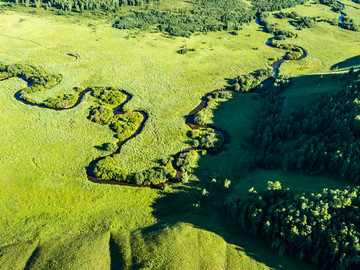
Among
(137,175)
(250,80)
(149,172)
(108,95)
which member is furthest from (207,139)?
(250,80)

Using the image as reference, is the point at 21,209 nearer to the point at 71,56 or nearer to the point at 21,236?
the point at 21,236

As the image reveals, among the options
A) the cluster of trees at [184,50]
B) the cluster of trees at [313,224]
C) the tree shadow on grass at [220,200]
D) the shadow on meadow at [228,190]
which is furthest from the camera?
the cluster of trees at [184,50]

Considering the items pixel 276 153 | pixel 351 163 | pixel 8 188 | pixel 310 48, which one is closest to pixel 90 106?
pixel 8 188

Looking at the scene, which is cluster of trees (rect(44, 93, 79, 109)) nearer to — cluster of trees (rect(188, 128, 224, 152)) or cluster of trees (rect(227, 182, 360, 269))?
cluster of trees (rect(188, 128, 224, 152))

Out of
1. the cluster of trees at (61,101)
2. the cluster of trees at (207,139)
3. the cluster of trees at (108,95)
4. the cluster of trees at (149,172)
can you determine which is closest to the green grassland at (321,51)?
the cluster of trees at (207,139)

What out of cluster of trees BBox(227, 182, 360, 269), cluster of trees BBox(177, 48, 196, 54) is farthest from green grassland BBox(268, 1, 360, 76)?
cluster of trees BBox(227, 182, 360, 269)

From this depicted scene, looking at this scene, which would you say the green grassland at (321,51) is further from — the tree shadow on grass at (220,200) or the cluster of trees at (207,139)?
the cluster of trees at (207,139)
